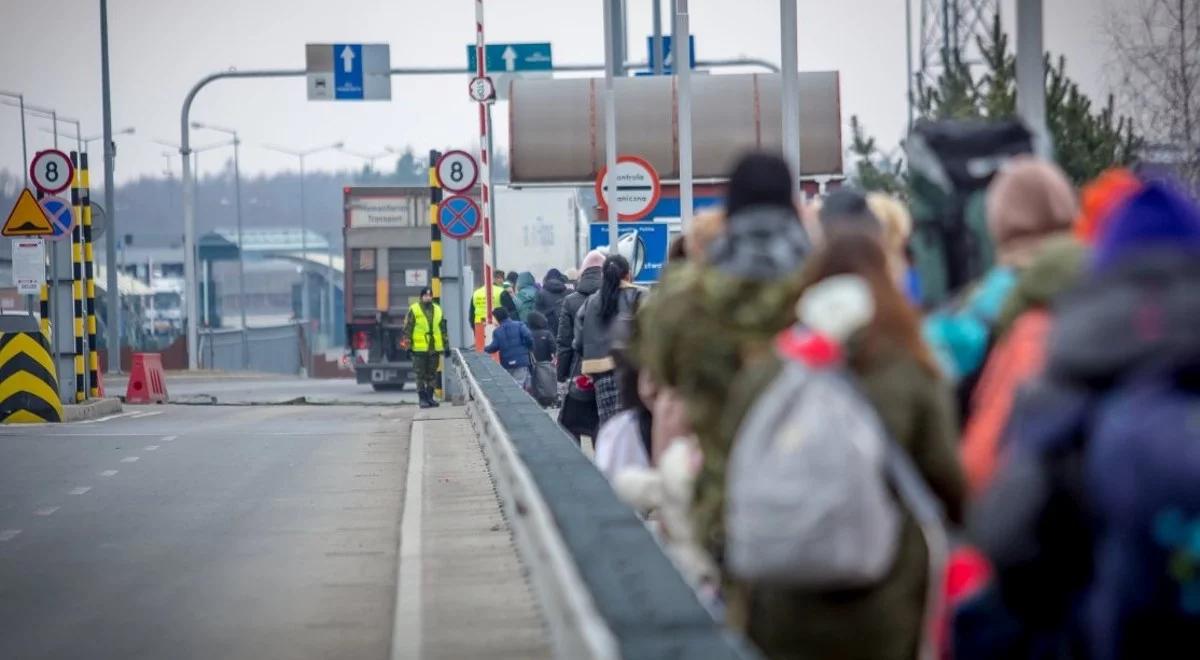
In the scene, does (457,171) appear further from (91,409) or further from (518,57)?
(518,57)

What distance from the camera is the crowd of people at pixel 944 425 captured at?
4770 mm

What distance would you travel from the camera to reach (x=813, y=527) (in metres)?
5.36

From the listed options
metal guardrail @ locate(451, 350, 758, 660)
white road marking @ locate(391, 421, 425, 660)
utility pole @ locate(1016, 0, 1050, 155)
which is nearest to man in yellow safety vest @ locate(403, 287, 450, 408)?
white road marking @ locate(391, 421, 425, 660)

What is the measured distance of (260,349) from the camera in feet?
279

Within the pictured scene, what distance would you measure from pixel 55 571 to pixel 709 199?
18.2 meters

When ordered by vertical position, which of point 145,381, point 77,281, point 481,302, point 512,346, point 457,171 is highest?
point 457,171

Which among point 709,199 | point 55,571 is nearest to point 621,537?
point 55,571

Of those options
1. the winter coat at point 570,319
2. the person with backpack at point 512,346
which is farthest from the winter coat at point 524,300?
the winter coat at point 570,319

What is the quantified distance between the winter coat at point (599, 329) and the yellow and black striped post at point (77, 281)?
17.0 metres

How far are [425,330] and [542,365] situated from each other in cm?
748

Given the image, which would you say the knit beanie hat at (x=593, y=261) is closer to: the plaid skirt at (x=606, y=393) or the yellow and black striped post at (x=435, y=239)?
the plaid skirt at (x=606, y=393)

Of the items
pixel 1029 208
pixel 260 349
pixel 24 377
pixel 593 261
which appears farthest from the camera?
pixel 260 349

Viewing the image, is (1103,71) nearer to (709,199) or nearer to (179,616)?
(709,199)

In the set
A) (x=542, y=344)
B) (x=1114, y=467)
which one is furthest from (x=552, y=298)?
(x=1114, y=467)
